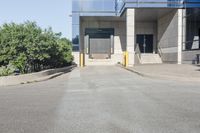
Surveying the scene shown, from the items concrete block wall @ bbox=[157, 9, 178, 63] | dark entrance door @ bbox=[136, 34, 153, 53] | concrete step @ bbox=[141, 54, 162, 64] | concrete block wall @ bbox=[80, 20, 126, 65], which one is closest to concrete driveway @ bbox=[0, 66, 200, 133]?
concrete block wall @ bbox=[157, 9, 178, 63]

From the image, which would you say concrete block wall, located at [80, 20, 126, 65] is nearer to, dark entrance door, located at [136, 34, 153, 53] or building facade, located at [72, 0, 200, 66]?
building facade, located at [72, 0, 200, 66]

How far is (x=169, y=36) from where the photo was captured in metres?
44.0

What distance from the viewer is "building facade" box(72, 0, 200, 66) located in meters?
40.4

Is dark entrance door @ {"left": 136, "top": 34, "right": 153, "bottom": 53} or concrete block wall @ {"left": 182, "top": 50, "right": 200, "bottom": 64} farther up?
dark entrance door @ {"left": 136, "top": 34, "right": 153, "bottom": 53}

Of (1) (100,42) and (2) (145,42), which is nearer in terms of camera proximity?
(2) (145,42)

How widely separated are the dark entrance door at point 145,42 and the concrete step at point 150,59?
3.11m

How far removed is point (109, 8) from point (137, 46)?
7.41m

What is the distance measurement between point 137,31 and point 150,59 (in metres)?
5.72

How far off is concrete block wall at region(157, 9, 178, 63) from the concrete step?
5.03ft

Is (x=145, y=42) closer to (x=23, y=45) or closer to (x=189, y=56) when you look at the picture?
(x=189, y=56)

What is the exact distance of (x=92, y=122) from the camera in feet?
29.6

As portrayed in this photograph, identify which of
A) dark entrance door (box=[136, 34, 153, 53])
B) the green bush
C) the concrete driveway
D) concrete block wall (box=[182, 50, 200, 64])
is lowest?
the concrete driveway

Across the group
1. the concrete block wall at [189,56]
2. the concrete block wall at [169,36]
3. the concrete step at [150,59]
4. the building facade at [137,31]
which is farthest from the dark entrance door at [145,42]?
the concrete block wall at [189,56]

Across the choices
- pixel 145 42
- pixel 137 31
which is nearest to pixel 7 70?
pixel 137 31
